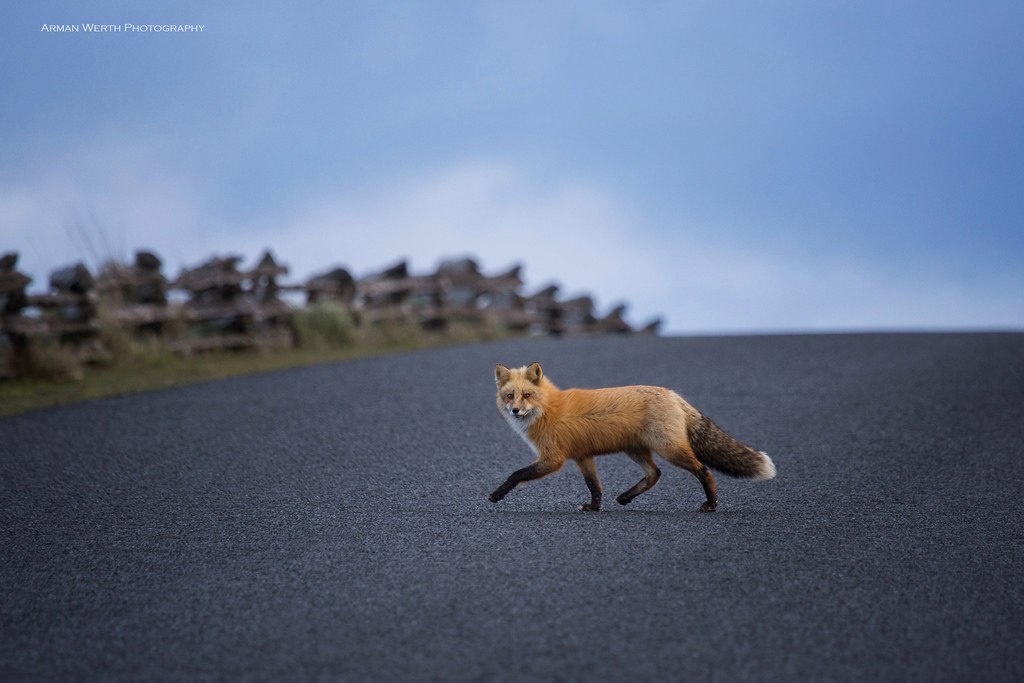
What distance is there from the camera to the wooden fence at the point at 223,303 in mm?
13734

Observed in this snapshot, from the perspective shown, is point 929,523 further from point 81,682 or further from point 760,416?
point 81,682

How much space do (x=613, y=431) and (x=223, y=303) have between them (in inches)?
489

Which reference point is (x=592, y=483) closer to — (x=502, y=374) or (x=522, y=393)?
(x=522, y=393)

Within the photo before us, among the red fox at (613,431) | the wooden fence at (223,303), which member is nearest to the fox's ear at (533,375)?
the red fox at (613,431)

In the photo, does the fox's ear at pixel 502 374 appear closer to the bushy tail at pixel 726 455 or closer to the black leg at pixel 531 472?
the black leg at pixel 531 472

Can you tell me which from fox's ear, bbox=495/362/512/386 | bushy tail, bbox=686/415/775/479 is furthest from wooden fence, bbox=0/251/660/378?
bushy tail, bbox=686/415/775/479

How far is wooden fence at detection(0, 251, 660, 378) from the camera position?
13734 millimetres

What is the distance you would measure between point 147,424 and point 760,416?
6336mm

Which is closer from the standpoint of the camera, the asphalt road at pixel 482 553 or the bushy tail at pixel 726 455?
the asphalt road at pixel 482 553

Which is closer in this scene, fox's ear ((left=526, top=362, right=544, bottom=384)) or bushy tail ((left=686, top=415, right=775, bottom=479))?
bushy tail ((left=686, top=415, right=775, bottom=479))

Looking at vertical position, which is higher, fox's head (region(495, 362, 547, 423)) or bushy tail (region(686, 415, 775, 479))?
fox's head (region(495, 362, 547, 423))

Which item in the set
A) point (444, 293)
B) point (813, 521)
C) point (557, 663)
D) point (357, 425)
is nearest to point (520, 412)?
point (813, 521)

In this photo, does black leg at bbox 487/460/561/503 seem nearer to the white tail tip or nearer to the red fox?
the red fox

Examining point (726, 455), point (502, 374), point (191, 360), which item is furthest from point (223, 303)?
point (726, 455)
